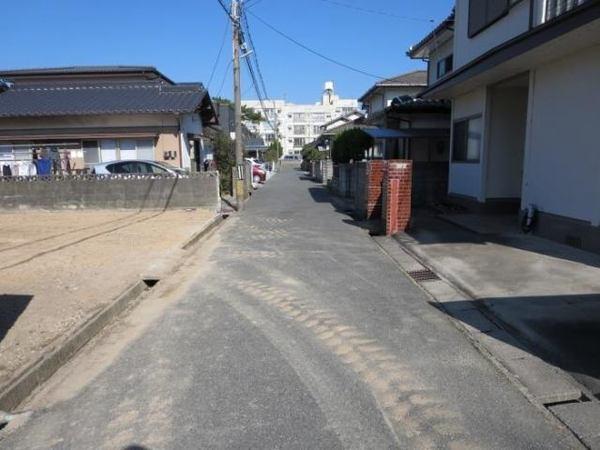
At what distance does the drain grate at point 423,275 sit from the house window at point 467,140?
6.68 meters

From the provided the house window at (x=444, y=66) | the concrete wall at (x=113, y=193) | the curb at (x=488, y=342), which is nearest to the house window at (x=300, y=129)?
the house window at (x=444, y=66)

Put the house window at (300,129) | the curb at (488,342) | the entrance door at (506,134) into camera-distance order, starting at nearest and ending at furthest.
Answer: the curb at (488,342)
the entrance door at (506,134)
the house window at (300,129)

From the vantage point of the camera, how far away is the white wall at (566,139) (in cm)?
828

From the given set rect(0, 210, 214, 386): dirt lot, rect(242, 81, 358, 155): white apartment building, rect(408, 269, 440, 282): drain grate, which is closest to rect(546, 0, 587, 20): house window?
rect(408, 269, 440, 282): drain grate

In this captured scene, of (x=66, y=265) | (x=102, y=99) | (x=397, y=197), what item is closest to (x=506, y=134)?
(x=397, y=197)

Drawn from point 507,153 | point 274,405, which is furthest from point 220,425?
point 507,153

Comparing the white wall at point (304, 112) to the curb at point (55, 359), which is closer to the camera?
the curb at point (55, 359)

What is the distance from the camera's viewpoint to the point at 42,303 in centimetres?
612

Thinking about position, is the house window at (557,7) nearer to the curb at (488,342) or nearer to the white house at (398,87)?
the curb at (488,342)

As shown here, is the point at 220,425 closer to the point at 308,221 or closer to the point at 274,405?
the point at 274,405

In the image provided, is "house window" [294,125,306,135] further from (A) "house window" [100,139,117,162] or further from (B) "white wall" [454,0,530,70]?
(B) "white wall" [454,0,530,70]

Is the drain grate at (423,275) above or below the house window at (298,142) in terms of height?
below

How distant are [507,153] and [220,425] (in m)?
11.5

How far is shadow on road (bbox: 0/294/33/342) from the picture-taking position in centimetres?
527
